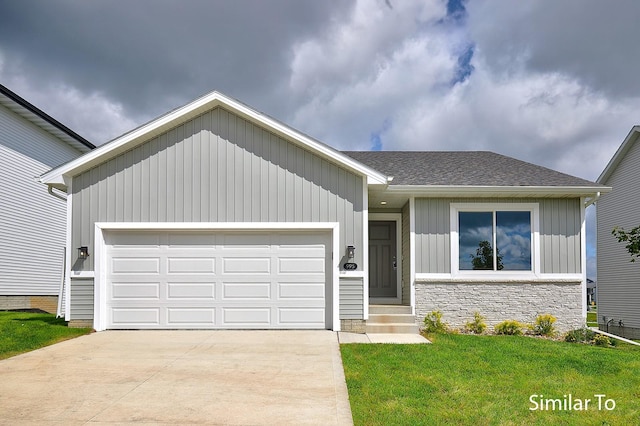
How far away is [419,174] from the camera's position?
12.2 m

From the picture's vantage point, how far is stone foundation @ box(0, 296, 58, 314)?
1648 centimetres

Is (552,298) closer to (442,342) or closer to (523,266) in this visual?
(523,266)

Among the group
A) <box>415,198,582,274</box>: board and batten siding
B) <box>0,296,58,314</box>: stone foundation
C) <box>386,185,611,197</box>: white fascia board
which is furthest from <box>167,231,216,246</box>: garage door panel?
<box>0,296,58,314</box>: stone foundation

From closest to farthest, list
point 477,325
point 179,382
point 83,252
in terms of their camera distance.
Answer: point 179,382
point 83,252
point 477,325

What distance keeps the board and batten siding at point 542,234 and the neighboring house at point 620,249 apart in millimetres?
8661

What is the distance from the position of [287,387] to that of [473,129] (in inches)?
781

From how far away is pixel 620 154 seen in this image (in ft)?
63.9

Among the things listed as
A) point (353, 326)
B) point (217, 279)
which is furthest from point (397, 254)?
point (217, 279)

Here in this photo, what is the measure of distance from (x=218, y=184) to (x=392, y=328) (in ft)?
15.7

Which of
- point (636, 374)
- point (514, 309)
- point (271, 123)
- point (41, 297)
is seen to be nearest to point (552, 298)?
point (514, 309)

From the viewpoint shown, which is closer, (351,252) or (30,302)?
(351,252)

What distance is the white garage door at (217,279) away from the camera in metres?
10.7

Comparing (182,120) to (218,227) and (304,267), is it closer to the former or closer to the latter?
(218,227)

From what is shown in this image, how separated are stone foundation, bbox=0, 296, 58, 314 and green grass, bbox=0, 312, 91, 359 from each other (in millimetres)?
6470
